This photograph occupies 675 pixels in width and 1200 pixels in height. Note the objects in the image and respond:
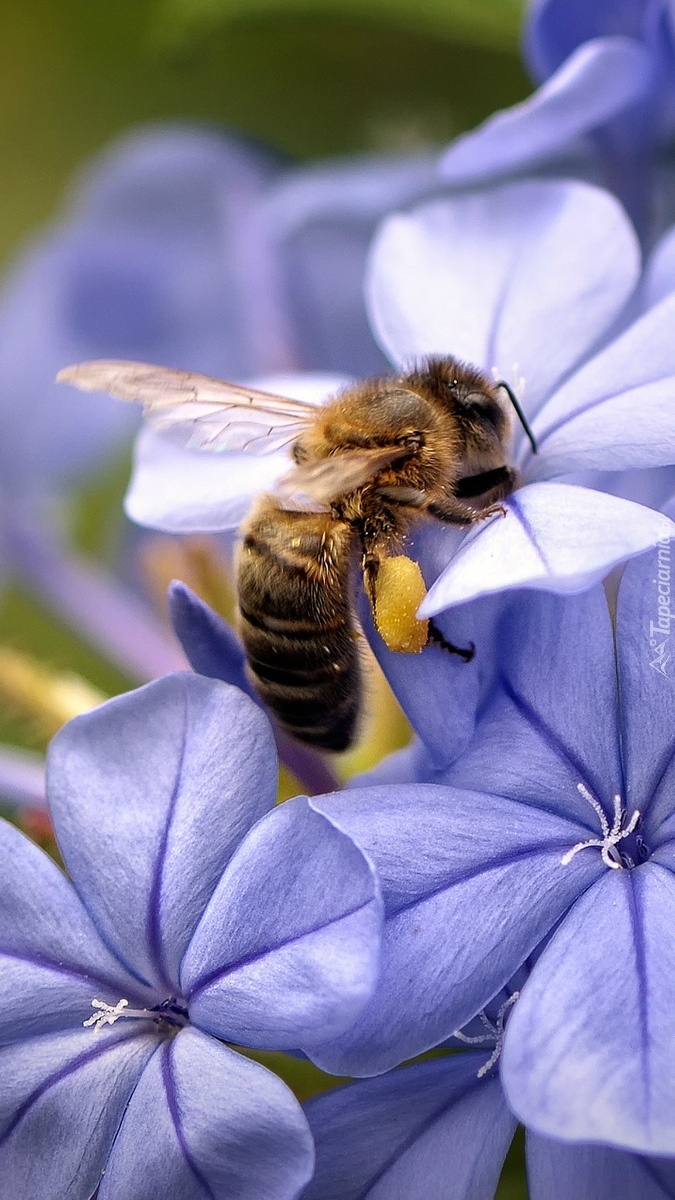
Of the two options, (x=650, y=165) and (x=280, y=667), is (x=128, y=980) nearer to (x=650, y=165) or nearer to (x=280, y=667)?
(x=280, y=667)

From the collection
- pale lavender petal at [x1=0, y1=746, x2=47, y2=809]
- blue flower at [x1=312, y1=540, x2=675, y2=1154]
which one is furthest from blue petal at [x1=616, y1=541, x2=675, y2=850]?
pale lavender petal at [x1=0, y1=746, x2=47, y2=809]

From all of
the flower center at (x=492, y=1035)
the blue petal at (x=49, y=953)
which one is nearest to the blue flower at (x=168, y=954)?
the blue petal at (x=49, y=953)

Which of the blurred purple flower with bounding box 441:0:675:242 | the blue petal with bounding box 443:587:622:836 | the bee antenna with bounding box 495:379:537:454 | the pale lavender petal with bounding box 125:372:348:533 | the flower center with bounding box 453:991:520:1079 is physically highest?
the blurred purple flower with bounding box 441:0:675:242

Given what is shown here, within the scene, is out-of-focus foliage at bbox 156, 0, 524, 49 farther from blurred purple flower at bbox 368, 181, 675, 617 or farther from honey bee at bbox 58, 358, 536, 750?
honey bee at bbox 58, 358, 536, 750

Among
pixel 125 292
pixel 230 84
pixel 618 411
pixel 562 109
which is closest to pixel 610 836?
pixel 618 411

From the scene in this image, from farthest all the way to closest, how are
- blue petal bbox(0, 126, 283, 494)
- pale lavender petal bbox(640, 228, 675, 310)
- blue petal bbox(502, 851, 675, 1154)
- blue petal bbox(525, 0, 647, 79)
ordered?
blue petal bbox(0, 126, 283, 494), blue petal bbox(525, 0, 647, 79), pale lavender petal bbox(640, 228, 675, 310), blue petal bbox(502, 851, 675, 1154)

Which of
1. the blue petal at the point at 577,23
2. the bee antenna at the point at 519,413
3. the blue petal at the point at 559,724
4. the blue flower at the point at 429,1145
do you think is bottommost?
the blue flower at the point at 429,1145

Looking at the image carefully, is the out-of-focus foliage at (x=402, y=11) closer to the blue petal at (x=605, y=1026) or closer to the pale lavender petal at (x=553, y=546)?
the pale lavender petal at (x=553, y=546)
